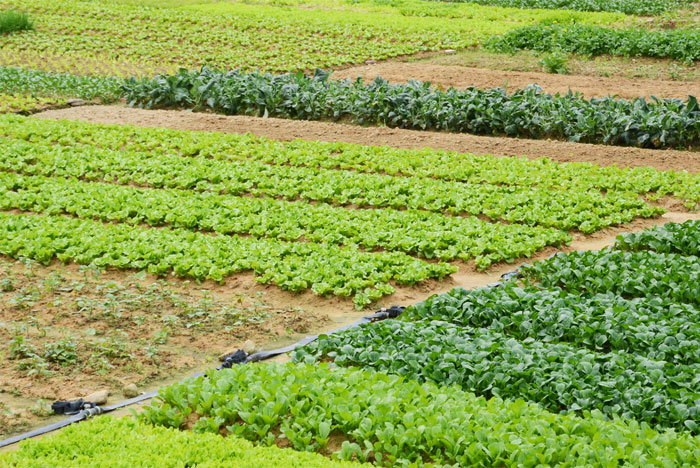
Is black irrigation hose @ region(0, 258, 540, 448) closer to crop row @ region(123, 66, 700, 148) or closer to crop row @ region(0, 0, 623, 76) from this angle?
crop row @ region(123, 66, 700, 148)


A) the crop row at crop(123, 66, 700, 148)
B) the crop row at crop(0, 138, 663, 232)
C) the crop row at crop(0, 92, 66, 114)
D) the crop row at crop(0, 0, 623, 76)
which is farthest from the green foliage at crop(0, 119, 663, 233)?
the crop row at crop(0, 0, 623, 76)

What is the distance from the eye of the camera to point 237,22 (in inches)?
1315

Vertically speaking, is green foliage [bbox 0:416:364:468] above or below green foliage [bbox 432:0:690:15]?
below

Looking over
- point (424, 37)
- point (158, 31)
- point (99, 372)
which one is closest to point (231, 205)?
point (99, 372)

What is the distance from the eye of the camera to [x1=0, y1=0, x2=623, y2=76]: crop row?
92.3 feet

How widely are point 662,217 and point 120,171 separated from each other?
911 centimetres

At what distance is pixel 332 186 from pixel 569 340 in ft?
20.8

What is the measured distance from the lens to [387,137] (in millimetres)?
17719

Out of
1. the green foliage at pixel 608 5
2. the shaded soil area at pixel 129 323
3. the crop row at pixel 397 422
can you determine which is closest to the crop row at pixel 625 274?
the shaded soil area at pixel 129 323

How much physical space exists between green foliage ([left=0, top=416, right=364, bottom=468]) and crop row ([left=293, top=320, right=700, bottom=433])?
Answer: 164cm

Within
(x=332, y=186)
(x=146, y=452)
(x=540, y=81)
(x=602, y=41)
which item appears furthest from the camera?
(x=602, y=41)

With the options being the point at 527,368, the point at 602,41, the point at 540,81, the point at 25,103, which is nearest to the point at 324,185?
the point at 527,368

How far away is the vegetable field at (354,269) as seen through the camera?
21.8 ft

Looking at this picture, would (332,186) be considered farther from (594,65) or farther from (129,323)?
(594,65)
